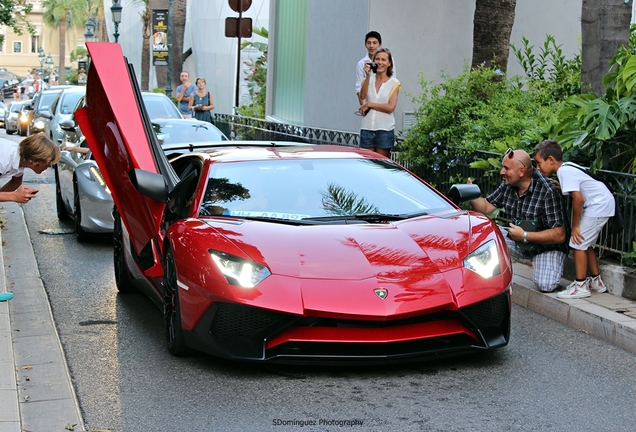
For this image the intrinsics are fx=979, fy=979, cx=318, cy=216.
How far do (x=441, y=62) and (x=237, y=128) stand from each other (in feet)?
21.6

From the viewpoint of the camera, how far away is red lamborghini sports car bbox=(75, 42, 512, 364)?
17.9 ft

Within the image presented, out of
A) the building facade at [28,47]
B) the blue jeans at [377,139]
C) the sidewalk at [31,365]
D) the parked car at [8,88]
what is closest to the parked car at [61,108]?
the blue jeans at [377,139]

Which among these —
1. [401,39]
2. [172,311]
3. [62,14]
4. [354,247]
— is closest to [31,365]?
[172,311]

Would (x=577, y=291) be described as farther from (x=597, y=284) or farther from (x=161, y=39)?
(x=161, y=39)

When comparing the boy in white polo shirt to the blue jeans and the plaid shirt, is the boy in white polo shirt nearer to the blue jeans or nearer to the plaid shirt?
the plaid shirt

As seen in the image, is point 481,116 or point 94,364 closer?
point 94,364

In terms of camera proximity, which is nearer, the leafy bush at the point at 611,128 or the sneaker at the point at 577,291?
the sneaker at the point at 577,291

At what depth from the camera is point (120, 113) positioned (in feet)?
23.3

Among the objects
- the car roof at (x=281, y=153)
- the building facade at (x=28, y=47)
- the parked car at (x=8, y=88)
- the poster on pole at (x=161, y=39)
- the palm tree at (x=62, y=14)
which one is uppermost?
the palm tree at (x=62, y=14)

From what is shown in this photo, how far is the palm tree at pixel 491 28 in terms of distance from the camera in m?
14.5

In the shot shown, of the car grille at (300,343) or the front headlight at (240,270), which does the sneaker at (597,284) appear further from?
the front headlight at (240,270)

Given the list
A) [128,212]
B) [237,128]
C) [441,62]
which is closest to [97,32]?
[237,128]

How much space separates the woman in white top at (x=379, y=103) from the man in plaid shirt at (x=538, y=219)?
4722mm

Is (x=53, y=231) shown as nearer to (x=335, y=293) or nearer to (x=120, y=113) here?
(x=120, y=113)
